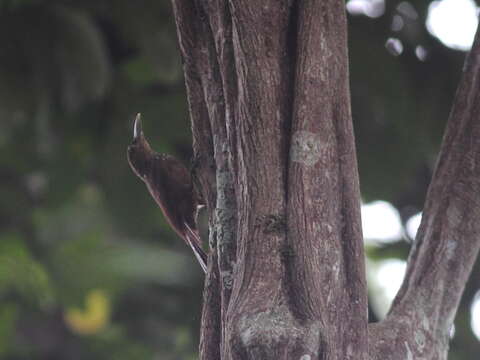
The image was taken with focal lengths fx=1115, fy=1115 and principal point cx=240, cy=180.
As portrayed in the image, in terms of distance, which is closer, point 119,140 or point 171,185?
point 171,185

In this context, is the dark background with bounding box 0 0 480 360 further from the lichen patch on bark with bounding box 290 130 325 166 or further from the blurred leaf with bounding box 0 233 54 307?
the lichen patch on bark with bounding box 290 130 325 166

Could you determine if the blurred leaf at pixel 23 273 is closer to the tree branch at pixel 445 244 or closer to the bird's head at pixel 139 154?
the bird's head at pixel 139 154

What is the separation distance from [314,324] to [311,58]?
83cm

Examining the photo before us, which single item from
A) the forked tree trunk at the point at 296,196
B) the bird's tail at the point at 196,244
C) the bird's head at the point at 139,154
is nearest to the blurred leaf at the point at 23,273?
the bird's head at the point at 139,154

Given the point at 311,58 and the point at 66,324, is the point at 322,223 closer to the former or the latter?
the point at 311,58

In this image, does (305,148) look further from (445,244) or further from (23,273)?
(23,273)

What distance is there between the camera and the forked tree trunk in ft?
10.0

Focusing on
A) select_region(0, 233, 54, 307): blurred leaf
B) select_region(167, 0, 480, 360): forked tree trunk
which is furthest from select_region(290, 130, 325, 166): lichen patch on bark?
select_region(0, 233, 54, 307): blurred leaf

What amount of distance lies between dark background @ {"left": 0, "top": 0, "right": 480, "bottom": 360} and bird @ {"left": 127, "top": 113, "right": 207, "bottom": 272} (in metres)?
0.97

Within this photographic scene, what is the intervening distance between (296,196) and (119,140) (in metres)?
3.87

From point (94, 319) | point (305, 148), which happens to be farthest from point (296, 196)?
point (94, 319)

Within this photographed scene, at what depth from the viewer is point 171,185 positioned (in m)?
5.09

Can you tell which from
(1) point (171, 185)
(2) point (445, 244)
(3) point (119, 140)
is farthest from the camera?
(3) point (119, 140)

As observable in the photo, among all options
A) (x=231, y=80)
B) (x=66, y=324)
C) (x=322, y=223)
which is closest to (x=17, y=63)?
(x=231, y=80)
